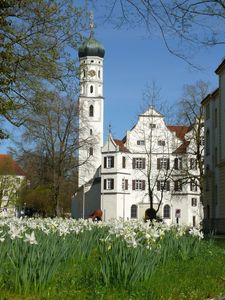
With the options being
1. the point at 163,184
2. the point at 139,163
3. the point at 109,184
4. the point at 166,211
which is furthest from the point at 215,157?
the point at 109,184

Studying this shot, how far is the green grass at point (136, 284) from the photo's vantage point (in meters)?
7.16

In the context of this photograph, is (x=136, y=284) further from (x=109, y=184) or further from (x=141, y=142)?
(x=109, y=184)

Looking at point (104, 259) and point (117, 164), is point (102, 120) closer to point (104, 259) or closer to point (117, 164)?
point (117, 164)

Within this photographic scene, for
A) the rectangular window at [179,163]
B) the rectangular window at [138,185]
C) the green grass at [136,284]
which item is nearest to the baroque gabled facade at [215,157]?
the rectangular window at [179,163]

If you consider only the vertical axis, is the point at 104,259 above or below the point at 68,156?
below

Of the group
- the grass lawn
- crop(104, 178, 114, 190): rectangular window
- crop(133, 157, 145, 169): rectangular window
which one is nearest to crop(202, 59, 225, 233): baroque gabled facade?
crop(133, 157, 145, 169): rectangular window

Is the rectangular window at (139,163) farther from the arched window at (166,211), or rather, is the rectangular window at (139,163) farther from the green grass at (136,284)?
the green grass at (136,284)

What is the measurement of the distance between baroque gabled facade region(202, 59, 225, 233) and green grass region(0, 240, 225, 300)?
33823mm

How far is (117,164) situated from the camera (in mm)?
77000

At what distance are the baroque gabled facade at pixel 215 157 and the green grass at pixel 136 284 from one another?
111 ft

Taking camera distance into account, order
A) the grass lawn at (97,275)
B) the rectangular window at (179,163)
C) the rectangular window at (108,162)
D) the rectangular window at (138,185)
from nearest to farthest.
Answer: the grass lawn at (97,275) → the rectangular window at (179,163) → the rectangular window at (138,185) → the rectangular window at (108,162)

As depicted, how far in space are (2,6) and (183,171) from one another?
132 feet

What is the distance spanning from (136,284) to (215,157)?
143 ft

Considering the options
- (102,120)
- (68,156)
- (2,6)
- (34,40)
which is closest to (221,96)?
(68,156)
